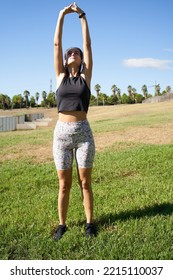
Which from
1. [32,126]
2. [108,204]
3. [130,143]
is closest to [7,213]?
[108,204]

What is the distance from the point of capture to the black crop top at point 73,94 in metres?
3.47

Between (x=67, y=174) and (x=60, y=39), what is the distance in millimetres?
1689

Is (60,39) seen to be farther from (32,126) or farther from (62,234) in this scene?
(32,126)

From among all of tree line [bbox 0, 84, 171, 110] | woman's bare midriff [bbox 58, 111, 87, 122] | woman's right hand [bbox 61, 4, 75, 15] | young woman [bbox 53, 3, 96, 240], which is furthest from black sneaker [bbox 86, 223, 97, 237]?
tree line [bbox 0, 84, 171, 110]

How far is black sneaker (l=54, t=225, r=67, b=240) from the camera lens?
3.61m

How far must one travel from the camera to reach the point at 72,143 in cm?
358

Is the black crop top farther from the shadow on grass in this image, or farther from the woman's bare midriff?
the shadow on grass

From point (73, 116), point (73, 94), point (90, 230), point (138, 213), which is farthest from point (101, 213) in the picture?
point (73, 94)

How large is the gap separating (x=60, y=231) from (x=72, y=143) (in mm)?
1127

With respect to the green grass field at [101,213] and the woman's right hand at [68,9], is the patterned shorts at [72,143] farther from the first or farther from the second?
the woman's right hand at [68,9]

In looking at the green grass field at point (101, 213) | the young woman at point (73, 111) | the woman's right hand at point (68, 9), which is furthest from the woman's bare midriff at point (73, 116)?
the green grass field at point (101, 213)

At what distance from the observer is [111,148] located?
421 inches

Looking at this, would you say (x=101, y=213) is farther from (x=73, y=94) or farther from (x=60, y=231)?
(x=73, y=94)
